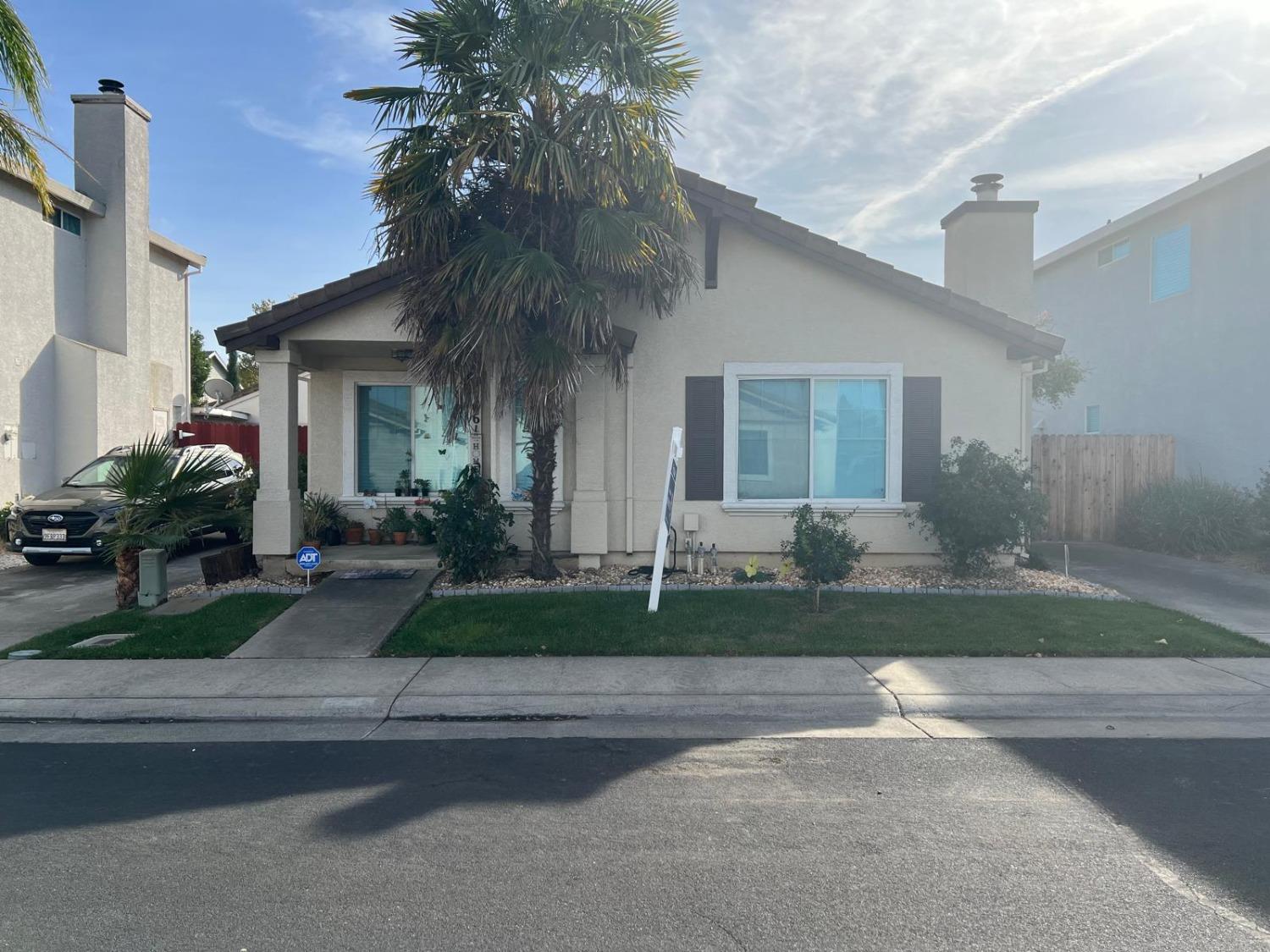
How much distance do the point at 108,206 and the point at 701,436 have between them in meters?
14.6

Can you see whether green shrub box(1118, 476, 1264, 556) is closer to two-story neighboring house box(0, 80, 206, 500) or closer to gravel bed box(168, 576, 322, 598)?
gravel bed box(168, 576, 322, 598)

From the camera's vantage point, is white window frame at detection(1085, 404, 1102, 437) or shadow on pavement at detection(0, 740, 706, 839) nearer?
shadow on pavement at detection(0, 740, 706, 839)

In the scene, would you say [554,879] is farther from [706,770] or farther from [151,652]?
[151,652]

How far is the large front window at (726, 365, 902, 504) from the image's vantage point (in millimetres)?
11359

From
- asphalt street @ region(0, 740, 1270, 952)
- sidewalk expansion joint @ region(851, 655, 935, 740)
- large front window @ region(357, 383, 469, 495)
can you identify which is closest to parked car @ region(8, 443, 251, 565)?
large front window @ region(357, 383, 469, 495)

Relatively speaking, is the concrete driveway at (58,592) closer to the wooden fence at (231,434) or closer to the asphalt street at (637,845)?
the asphalt street at (637,845)

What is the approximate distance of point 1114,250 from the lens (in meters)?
20.3

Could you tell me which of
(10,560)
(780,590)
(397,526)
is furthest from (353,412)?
(780,590)

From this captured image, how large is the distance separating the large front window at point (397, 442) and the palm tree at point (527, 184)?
11.6 feet

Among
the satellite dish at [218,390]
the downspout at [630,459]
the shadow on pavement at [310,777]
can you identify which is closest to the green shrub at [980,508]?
the downspout at [630,459]

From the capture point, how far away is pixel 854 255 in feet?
35.7

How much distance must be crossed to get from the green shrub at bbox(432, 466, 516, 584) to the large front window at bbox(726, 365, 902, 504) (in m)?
3.01

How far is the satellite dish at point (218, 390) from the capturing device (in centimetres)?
3111

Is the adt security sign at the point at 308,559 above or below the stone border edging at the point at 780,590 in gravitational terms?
above
